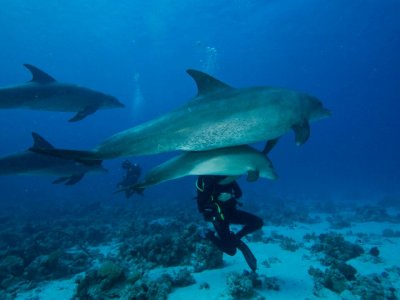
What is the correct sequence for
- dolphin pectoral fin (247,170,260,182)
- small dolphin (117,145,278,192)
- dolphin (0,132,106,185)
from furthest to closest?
dolphin (0,132,106,185) < dolphin pectoral fin (247,170,260,182) < small dolphin (117,145,278,192)

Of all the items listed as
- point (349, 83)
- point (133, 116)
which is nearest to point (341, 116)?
point (349, 83)

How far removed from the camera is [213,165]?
3.52 meters

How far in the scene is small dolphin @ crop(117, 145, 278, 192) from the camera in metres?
3.22

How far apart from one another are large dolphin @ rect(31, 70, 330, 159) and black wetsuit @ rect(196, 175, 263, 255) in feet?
8.64

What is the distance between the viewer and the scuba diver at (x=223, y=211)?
6.11 metres

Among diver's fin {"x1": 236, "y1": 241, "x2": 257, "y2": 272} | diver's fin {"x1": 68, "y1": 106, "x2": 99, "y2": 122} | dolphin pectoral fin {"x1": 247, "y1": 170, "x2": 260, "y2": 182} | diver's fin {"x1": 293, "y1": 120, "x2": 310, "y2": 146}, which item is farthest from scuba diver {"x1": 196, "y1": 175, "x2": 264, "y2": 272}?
diver's fin {"x1": 68, "y1": 106, "x2": 99, "y2": 122}

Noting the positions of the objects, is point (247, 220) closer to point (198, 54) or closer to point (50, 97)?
point (50, 97)

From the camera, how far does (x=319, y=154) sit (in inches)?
6585

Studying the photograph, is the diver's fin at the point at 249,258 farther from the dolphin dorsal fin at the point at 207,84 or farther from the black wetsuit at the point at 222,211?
the dolphin dorsal fin at the point at 207,84

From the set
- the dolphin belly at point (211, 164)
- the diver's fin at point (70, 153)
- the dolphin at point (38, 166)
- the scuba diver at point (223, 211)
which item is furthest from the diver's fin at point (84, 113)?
the diver's fin at point (70, 153)

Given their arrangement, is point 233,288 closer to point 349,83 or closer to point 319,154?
point 349,83

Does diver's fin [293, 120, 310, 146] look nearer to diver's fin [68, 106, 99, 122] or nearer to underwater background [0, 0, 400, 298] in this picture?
diver's fin [68, 106, 99, 122]

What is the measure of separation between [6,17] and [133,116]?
132 m

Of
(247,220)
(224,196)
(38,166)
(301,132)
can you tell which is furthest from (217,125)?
(38,166)
